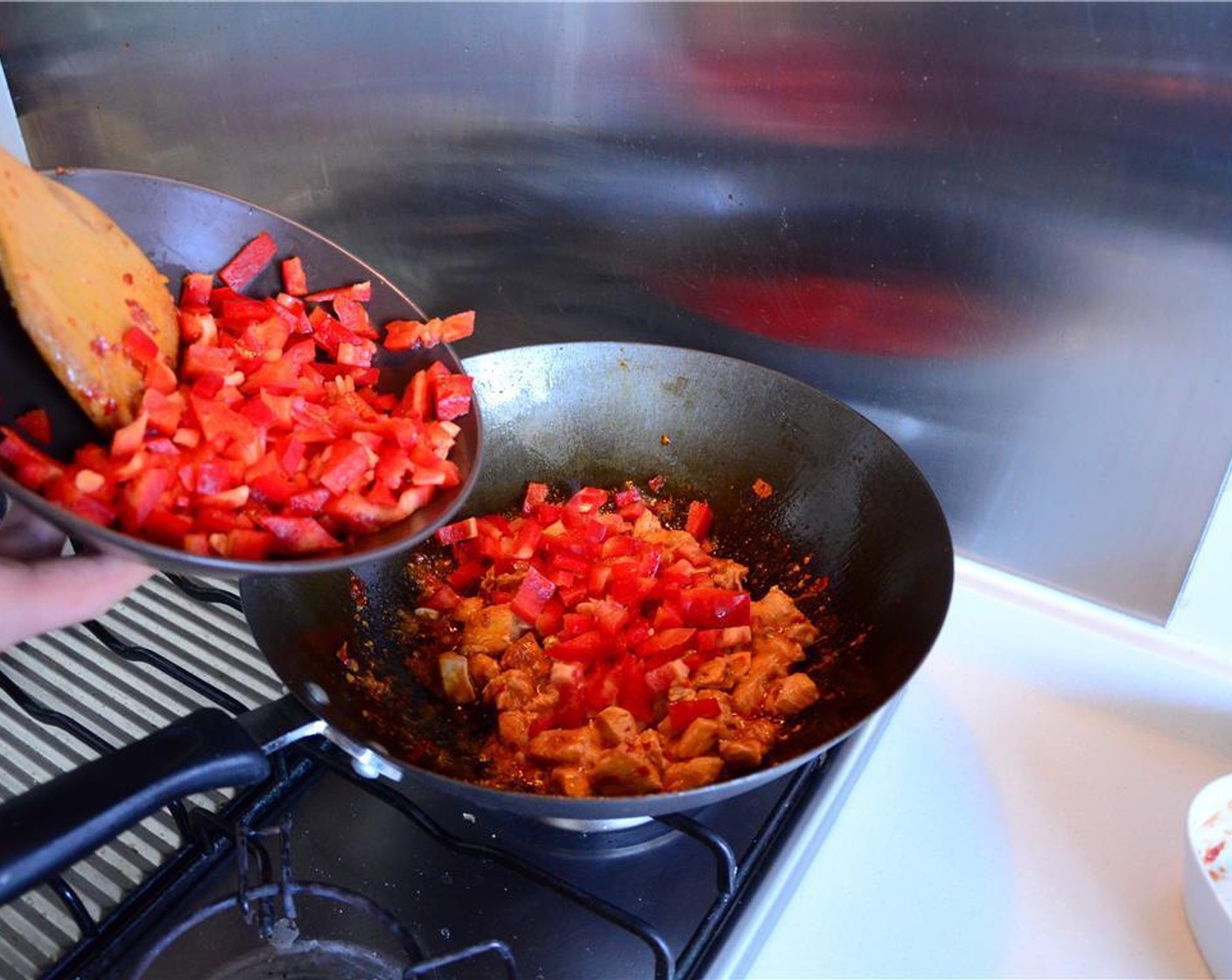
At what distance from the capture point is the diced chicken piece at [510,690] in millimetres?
1052

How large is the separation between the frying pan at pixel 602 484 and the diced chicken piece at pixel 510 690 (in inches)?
1.6

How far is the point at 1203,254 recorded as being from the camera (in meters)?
0.97

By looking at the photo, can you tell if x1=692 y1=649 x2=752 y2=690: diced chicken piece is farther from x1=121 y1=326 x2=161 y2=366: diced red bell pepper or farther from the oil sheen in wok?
x1=121 y1=326 x2=161 y2=366: diced red bell pepper

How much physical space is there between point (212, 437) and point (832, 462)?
670mm

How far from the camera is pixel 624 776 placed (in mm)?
935

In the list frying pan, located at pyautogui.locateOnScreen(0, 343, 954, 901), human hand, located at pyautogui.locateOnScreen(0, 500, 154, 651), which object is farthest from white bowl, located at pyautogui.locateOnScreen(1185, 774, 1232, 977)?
human hand, located at pyautogui.locateOnScreen(0, 500, 154, 651)

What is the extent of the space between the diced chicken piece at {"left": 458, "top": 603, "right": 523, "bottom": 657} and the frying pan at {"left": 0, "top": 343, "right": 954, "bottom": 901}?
0.23 feet

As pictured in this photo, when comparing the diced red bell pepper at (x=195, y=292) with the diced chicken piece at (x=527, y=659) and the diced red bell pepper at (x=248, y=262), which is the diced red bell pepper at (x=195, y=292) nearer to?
the diced red bell pepper at (x=248, y=262)

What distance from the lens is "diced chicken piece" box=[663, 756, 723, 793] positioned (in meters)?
0.93

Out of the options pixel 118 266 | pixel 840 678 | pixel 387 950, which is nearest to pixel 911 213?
pixel 840 678

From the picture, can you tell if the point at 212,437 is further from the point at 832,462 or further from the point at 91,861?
Answer: the point at 832,462

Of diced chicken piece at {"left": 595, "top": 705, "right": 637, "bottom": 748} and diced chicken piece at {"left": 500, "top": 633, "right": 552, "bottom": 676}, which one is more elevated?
diced chicken piece at {"left": 595, "top": 705, "right": 637, "bottom": 748}

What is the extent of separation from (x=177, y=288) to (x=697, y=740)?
64 cm

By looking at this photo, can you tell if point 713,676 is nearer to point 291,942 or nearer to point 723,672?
point 723,672
